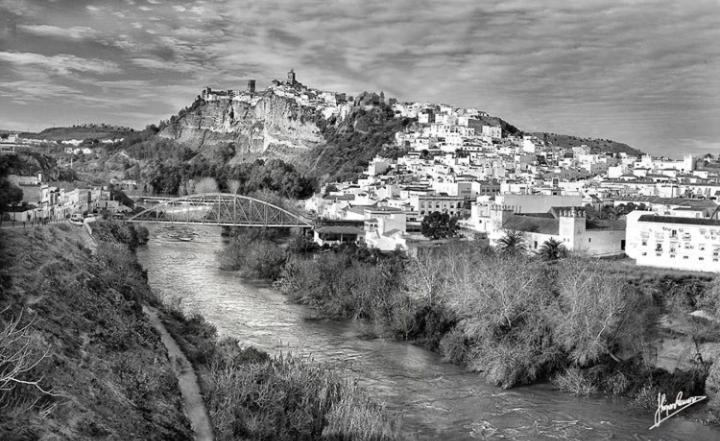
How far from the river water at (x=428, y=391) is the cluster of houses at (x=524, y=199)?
831cm

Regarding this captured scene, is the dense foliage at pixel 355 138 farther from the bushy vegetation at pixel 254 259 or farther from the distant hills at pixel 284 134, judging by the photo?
the bushy vegetation at pixel 254 259

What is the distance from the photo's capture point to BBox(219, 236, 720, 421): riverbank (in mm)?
17453

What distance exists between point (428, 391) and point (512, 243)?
11.9m

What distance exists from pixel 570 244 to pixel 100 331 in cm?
1921

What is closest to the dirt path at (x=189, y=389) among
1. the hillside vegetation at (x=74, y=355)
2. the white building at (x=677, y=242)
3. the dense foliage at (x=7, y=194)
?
the hillside vegetation at (x=74, y=355)

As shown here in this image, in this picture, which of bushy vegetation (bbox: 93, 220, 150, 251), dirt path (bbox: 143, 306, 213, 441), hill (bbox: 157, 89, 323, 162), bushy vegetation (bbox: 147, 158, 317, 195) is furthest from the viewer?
hill (bbox: 157, 89, 323, 162)

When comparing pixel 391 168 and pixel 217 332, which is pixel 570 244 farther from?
pixel 391 168

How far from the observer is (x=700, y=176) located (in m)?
57.4

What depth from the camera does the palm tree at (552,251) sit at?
86.3 ft

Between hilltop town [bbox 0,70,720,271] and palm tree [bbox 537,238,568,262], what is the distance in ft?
2.06

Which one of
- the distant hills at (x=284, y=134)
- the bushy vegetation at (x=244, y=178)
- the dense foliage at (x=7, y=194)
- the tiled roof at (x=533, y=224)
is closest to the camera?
the dense foliage at (x=7, y=194)

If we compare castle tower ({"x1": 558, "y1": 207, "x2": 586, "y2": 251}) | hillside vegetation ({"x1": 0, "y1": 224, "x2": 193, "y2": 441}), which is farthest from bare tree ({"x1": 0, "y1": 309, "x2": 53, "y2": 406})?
castle tower ({"x1": 558, "y1": 207, "x2": 586, "y2": 251})

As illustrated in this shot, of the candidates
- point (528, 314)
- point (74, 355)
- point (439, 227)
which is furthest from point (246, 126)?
point (74, 355)

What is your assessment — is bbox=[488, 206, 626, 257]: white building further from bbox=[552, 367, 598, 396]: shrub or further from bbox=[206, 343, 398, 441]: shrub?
bbox=[206, 343, 398, 441]: shrub
